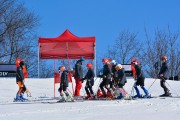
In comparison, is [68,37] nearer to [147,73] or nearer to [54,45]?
[54,45]

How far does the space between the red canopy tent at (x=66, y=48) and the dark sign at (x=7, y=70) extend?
6536 millimetres

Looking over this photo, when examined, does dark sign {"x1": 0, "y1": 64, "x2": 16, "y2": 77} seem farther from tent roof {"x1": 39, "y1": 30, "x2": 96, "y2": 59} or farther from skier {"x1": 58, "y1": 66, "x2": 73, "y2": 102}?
skier {"x1": 58, "y1": 66, "x2": 73, "y2": 102}

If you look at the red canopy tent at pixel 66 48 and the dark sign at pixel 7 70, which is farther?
the dark sign at pixel 7 70

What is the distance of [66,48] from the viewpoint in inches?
986

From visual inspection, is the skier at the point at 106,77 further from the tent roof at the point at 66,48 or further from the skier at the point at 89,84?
the tent roof at the point at 66,48

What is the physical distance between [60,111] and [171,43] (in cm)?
4168

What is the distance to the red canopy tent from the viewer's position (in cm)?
2336

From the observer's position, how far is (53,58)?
2483 cm

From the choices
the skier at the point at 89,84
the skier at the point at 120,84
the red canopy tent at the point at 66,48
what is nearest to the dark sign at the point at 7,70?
the red canopy tent at the point at 66,48

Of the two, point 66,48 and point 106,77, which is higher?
point 66,48

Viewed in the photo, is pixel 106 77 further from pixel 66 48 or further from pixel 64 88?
pixel 66 48

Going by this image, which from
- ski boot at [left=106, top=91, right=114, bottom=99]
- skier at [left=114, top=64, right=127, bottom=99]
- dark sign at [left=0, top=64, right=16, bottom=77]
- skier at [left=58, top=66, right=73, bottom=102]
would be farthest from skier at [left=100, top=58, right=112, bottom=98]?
dark sign at [left=0, top=64, right=16, bottom=77]

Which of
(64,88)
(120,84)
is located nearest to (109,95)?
(120,84)

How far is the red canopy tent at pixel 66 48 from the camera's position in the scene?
23.4m
